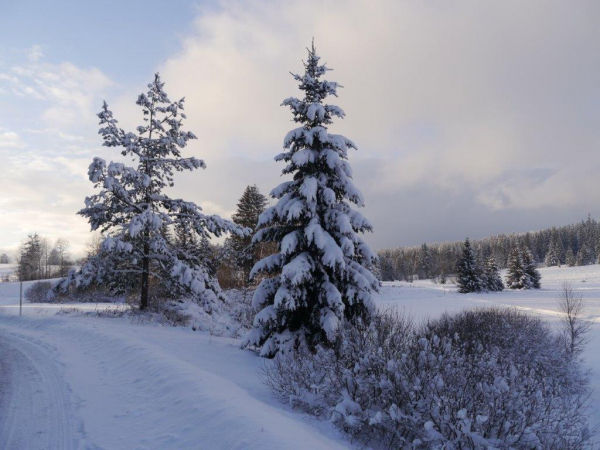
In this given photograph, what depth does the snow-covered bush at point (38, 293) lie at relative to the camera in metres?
36.8

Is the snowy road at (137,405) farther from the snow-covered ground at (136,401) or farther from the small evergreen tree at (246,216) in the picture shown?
the small evergreen tree at (246,216)

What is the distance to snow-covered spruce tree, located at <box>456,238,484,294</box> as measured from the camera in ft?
208

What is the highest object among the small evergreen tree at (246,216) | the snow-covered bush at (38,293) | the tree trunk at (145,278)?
the small evergreen tree at (246,216)

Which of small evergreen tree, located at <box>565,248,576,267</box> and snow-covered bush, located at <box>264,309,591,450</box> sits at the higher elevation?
small evergreen tree, located at <box>565,248,576,267</box>

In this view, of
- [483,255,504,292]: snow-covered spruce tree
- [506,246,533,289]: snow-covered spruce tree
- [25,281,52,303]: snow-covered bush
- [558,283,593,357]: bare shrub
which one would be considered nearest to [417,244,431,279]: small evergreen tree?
[506,246,533,289]: snow-covered spruce tree

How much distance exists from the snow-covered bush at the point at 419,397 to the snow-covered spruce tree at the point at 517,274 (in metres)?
69.0

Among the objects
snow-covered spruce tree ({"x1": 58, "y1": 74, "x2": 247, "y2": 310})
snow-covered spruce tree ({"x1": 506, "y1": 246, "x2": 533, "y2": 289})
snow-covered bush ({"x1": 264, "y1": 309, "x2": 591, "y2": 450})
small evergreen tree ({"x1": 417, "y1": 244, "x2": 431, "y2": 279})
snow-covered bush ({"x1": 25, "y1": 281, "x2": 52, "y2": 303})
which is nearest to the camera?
snow-covered bush ({"x1": 264, "y1": 309, "x2": 591, "y2": 450})

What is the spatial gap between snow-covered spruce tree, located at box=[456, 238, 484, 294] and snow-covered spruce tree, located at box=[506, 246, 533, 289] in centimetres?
850

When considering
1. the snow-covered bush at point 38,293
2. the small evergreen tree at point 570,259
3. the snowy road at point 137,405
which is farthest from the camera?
the small evergreen tree at point 570,259

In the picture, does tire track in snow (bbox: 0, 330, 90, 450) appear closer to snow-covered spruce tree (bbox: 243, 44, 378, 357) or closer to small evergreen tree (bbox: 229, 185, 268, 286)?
snow-covered spruce tree (bbox: 243, 44, 378, 357)

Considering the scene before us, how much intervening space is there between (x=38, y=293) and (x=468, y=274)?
64.2 m

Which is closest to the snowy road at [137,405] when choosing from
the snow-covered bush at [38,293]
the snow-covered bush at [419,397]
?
the snow-covered bush at [419,397]

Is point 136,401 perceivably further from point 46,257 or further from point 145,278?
point 46,257

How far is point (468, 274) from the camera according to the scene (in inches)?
2530
